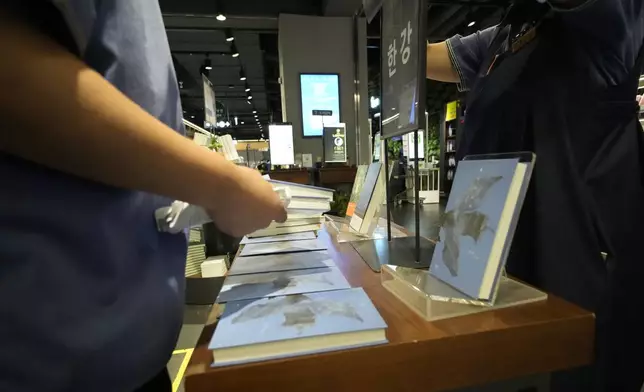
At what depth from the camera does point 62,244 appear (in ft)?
1.15

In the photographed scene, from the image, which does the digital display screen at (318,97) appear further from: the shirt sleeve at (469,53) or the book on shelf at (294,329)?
the book on shelf at (294,329)

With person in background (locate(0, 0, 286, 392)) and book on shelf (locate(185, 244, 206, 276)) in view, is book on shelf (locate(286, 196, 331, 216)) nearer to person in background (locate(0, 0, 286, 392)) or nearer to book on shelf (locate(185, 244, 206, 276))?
person in background (locate(0, 0, 286, 392))

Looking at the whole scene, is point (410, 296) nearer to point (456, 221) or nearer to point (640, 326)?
point (456, 221)

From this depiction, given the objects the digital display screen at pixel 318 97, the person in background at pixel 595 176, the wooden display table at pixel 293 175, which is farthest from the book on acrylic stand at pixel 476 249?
the digital display screen at pixel 318 97

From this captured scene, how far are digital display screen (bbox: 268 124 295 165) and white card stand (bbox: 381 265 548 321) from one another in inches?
153

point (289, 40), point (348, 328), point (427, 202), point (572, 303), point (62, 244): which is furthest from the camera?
point (427, 202)

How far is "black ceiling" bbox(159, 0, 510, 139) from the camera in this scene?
5562 mm

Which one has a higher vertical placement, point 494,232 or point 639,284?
point 494,232

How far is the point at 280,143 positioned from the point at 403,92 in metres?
3.70

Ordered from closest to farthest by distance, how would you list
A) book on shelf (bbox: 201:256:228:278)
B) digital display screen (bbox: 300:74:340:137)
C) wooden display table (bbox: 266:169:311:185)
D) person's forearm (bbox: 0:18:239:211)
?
person's forearm (bbox: 0:18:239:211) → book on shelf (bbox: 201:256:228:278) → wooden display table (bbox: 266:169:311:185) → digital display screen (bbox: 300:74:340:137)

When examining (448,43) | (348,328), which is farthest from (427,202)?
(348,328)

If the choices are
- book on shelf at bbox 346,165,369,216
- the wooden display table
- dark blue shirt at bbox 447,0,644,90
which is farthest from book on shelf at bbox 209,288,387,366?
the wooden display table

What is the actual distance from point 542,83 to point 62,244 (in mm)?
769

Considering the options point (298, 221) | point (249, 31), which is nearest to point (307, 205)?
point (298, 221)
